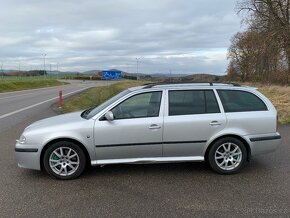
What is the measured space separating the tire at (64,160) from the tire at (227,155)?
2.11 metres

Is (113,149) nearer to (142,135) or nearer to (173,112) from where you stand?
(142,135)

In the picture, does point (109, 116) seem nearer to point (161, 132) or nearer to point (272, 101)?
point (161, 132)

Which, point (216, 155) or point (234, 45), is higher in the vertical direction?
point (234, 45)

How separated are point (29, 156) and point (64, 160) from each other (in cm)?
54

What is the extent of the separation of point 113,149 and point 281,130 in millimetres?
6125

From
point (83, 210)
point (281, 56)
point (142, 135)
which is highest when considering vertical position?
point (281, 56)

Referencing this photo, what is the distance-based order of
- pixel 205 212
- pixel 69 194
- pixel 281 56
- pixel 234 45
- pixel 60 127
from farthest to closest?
pixel 234 45, pixel 281 56, pixel 60 127, pixel 69 194, pixel 205 212

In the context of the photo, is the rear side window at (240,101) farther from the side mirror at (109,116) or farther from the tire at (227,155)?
the side mirror at (109,116)

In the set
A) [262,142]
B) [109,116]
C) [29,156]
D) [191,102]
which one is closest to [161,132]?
[191,102]

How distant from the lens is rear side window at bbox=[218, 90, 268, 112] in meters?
5.48

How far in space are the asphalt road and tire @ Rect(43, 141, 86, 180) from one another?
0.13 meters

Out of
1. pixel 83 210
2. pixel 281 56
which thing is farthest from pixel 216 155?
pixel 281 56

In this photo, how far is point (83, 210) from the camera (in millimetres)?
3961

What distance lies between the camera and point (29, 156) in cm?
502
